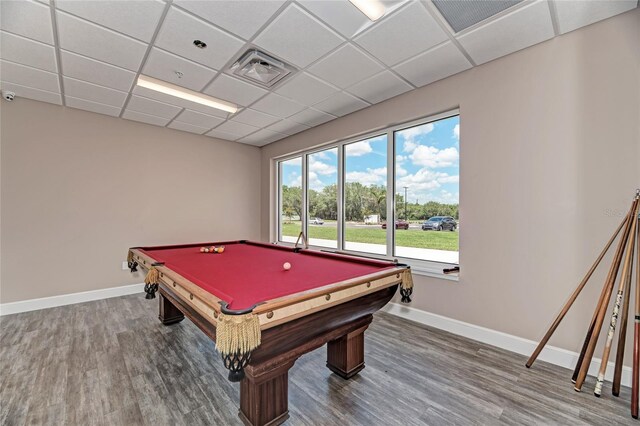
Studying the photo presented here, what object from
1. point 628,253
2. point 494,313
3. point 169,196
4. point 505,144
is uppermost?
point 505,144

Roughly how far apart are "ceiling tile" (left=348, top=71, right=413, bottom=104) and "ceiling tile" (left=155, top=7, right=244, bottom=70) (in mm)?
1342

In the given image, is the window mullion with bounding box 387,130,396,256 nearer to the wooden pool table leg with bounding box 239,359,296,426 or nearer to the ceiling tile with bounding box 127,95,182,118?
the wooden pool table leg with bounding box 239,359,296,426

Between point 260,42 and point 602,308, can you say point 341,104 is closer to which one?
point 260,42

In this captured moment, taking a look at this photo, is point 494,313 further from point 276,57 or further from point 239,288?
point 276,57

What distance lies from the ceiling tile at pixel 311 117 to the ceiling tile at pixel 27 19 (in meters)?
2.50

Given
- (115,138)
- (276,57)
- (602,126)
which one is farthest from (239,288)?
(115,138)

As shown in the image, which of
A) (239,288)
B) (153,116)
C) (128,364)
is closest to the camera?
(239,288)

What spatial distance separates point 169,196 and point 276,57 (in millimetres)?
3175

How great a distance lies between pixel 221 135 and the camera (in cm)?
494

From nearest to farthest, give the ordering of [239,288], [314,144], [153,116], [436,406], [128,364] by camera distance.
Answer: [239,288]
[436,406]
[128,364]
[153,116]
[314,144]

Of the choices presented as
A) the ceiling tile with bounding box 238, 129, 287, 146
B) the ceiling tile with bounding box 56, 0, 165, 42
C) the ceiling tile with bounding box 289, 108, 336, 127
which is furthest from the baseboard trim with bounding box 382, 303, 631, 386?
the ceiling tile with bounding box 56, 0, 165, 42

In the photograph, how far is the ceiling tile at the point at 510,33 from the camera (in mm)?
1965

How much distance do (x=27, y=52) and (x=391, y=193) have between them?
3.83 metres

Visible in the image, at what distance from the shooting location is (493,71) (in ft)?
8.36
